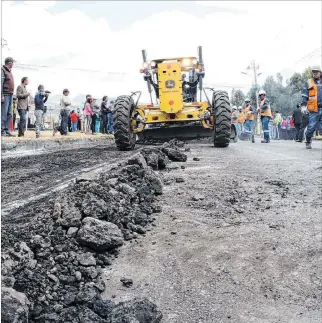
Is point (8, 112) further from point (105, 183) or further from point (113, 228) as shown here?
point (113, 228)

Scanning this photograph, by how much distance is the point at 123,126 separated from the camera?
10.4 m

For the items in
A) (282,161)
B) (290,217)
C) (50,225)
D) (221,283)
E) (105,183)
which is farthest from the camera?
(282,161)

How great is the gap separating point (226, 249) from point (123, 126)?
693 cm

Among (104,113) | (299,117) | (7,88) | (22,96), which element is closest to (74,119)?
(104,113)

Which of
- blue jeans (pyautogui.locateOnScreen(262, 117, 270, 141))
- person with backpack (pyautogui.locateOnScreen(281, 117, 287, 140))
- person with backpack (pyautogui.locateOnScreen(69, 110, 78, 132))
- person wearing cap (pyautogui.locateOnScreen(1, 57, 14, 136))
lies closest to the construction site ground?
person wearing cap (pyautogui.locateOnScreen(1, 57, 14, 136))

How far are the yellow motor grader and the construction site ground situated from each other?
4.58 meters

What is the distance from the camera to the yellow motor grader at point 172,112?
1056 cm

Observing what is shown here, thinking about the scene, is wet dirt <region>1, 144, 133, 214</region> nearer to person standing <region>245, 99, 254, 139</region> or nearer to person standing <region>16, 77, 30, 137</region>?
person standing <region>16, 77, 30, 137</region>

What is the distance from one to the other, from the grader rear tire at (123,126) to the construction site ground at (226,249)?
4406 mm

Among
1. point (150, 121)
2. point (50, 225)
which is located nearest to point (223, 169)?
point (50, 225)

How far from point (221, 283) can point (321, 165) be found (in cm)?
438

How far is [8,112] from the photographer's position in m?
11.1

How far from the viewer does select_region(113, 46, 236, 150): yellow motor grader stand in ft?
34.6

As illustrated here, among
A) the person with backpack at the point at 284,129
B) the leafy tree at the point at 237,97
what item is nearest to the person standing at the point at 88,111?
the person with backpack at the point at 284,129
